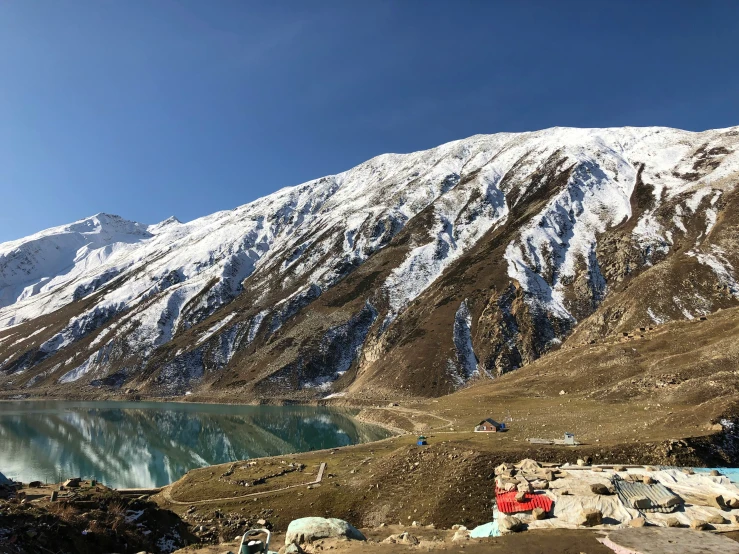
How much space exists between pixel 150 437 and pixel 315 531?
327 feet

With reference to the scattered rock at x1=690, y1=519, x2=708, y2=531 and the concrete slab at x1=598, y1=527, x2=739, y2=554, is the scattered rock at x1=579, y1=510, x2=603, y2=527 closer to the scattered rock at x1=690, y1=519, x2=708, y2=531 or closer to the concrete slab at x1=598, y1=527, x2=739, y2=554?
the concrete slab at x1=598, y1=527, x2=739, y2=554

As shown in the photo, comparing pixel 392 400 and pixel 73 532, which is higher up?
pixel 73 532

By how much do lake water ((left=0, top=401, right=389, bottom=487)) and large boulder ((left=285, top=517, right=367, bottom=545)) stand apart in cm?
5471

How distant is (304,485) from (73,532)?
28.5 metres

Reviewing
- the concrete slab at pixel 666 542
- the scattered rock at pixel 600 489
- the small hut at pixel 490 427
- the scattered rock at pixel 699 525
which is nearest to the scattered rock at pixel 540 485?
the scattered rock at pixel 600 489

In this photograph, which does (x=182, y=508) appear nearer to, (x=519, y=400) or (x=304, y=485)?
(x=304, y=485)

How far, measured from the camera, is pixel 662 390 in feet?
209

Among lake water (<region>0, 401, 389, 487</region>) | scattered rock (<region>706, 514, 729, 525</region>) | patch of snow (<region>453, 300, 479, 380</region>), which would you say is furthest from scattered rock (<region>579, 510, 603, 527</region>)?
patch of snow (<region>453, 300, 479, 380</region>)

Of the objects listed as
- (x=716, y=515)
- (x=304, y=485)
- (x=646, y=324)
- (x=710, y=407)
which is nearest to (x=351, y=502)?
(x=304, y=485)

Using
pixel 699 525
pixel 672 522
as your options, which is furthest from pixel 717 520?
pixel 672 522

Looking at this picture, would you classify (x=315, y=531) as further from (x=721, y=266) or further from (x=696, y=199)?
(x=696, y=199)

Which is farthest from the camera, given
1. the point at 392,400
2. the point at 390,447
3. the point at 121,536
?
the point at 392,400

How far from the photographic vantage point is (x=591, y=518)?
18016mm

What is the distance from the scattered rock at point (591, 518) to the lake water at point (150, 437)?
61921 mm
